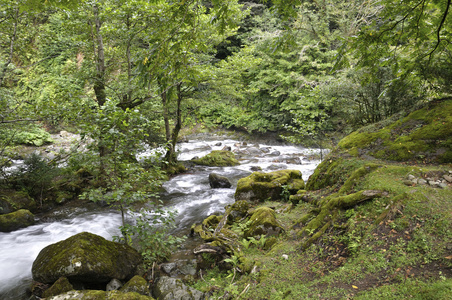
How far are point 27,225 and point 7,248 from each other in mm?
1191

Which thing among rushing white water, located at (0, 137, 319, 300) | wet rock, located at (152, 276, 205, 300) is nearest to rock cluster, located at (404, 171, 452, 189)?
wet rock, located at (152, 276, 205, 300)

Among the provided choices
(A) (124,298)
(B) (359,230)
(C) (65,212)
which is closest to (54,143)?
(C) (65,212)

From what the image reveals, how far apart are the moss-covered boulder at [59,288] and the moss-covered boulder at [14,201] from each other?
527cm

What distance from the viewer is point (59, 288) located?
372cm

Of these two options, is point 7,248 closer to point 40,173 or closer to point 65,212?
point 65,212

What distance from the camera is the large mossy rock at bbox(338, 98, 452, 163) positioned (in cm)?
500

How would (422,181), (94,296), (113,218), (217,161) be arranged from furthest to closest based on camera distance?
(217,161)
(113,218)
(422,181)
(94,296)

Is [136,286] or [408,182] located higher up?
[408,182]

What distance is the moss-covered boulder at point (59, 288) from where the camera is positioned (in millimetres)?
3688

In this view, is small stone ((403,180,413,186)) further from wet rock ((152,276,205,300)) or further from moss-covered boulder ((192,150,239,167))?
moss-covered boulder ((192,150,239,167))

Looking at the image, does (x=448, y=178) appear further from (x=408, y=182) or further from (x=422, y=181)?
(x=408, y=182)

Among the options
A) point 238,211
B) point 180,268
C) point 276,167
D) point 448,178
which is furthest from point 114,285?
point 276,167

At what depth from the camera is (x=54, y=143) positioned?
1823 cm

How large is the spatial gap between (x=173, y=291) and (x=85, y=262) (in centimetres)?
154
